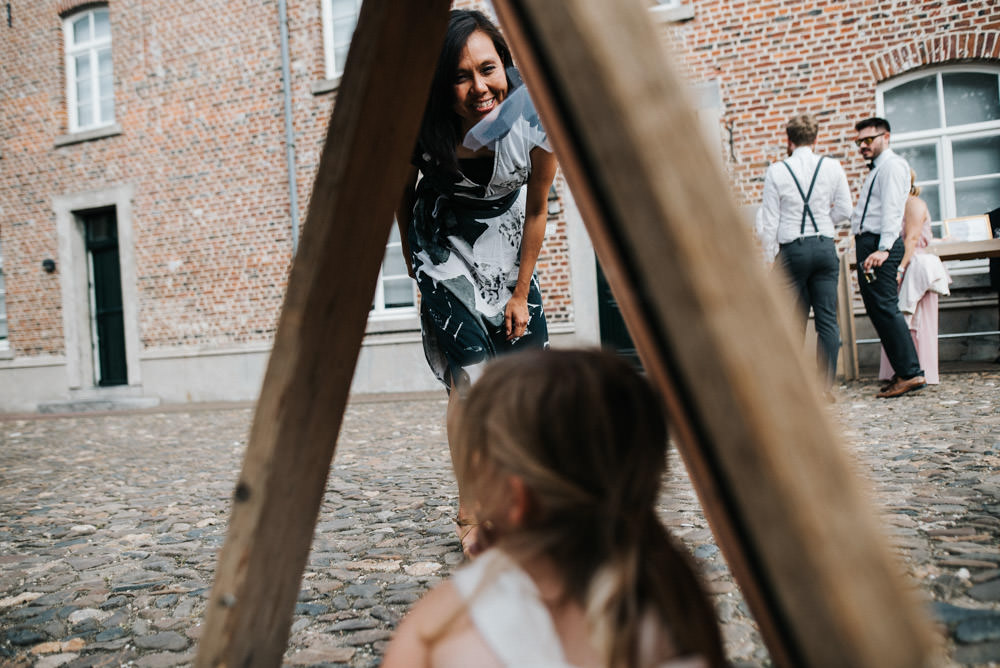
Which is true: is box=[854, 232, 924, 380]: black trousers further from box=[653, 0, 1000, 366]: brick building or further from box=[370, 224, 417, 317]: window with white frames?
box=[370, 224, 417, 317]: window with white frames

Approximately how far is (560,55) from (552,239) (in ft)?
29.6

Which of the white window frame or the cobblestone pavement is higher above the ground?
the white window frame

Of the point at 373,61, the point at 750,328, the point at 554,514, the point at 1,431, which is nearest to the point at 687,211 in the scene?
the point at 750,328

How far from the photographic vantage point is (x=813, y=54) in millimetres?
8516

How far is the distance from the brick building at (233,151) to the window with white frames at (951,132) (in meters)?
0.02

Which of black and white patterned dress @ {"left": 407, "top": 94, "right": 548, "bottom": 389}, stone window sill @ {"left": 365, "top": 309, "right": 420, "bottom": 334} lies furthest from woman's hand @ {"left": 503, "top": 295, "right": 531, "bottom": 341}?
stone window sill @ {"left": 365, "top": 309, "right": 420, "bottom": 334}

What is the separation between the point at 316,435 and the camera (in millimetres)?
1009

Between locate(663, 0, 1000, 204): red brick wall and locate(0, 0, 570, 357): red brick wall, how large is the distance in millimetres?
5467

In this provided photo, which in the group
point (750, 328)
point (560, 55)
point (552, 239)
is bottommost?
point (750, 328)

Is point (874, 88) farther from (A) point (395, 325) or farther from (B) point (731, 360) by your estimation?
(B) point (731, 360)

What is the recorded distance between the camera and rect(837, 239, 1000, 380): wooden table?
21.9ft

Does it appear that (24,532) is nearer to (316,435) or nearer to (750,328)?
(316,435)

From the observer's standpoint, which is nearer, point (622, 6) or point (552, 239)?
point (622, 6)

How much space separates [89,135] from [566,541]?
13.4 m
